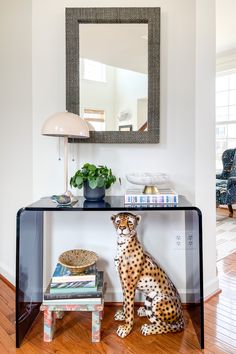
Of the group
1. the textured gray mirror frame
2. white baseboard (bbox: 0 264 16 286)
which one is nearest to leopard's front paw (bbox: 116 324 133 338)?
white baseboard (bbox: 0 264 16 286)

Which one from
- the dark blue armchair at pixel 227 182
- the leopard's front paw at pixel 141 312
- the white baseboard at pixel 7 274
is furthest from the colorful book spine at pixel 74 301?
the dark blue armchair at pixel 227 182

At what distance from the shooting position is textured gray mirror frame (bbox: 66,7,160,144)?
179cm

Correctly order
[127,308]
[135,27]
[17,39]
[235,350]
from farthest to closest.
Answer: [17,39] < [135,27] < [127,308] < [235,350]

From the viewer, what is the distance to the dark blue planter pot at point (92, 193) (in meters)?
1.68

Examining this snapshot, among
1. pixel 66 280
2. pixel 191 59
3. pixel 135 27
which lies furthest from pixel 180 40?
pixel 66 280

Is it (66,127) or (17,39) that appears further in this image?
(17,39)

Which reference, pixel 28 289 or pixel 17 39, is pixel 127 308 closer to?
pixel 28 289

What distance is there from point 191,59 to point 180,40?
142mm

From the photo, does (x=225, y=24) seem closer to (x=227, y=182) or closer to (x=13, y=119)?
(x=227, y=182)

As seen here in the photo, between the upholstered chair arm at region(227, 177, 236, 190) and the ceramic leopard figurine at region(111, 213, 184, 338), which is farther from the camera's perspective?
the upholstered chair arm at region(227, 177, 236, 190)

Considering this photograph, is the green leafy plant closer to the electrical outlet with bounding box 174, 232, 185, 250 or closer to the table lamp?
the table lamp

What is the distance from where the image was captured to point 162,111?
6.13ft

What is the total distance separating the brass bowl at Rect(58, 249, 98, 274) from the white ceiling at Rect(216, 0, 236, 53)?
315 centimetres

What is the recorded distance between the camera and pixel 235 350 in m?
1.48
